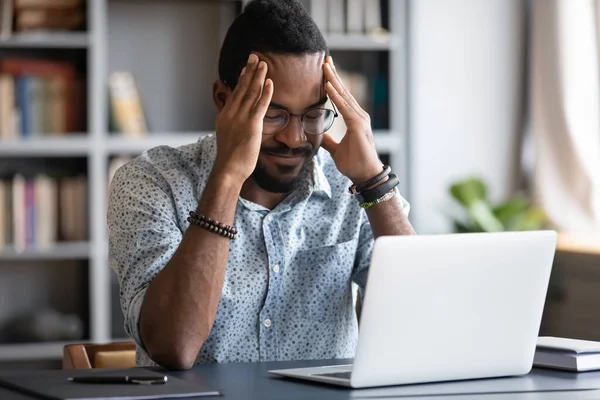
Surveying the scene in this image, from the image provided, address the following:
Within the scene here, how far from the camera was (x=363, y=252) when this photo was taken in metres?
1.96

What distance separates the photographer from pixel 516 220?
412cm

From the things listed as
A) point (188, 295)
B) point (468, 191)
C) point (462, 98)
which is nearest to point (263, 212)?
point (188, 295)

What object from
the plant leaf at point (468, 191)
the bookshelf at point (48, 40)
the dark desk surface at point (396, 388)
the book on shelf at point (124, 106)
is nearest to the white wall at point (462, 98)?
Answer: the plant leaf at point (468, 191)

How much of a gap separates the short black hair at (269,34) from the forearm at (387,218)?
306mm

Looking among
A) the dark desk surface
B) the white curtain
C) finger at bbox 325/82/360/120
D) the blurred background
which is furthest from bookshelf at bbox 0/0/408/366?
the dark desk surface

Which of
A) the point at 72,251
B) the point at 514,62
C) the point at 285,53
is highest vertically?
the point at 514,62

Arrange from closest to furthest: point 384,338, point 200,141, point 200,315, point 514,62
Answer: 1. point 384,338
2. point 200,315
3. point 200,141
4. point 514,62

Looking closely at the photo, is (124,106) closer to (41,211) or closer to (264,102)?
(41,211)

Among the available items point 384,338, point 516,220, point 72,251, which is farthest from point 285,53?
point 516,220

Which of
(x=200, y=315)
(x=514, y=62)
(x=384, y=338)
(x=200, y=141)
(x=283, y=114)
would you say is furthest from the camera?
(x=514, y=62)

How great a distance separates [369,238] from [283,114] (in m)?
0.34

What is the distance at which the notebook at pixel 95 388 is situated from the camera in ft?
3.99

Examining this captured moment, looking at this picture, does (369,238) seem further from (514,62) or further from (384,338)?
(514,62)

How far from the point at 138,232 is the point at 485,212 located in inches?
101
